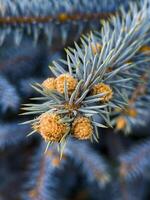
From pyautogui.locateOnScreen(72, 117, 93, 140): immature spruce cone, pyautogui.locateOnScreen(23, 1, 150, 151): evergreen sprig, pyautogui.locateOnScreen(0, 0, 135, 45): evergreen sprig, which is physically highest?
pyautogui.locateOnScreen(0, 0, 135, 45): evergreen sprig

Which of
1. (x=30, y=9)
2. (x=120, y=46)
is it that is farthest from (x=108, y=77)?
(x=30, y=9)

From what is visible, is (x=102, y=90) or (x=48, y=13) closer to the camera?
(x=102, y=90)

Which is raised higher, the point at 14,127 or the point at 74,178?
the point at 14,127

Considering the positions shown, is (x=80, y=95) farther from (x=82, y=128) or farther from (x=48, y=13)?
(x=48, y=13)

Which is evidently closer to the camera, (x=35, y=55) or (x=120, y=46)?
(x=120, y=46)

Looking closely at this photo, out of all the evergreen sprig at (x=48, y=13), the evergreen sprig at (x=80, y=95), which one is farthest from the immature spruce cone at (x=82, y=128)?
the evergreen sprig at (x=48, y=13)

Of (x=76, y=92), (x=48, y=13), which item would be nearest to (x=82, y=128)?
(x=76, y=92)

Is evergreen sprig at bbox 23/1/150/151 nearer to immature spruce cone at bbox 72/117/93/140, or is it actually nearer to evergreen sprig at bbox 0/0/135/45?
immature spruce cone at bbox 72/117/93/140

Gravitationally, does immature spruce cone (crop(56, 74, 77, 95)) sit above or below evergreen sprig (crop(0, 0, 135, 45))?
below

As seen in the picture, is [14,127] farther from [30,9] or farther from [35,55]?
[30,9]

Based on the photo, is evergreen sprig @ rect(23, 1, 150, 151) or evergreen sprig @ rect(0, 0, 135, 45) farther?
evergreen sprig @ rect(0, 0, 135, 45)

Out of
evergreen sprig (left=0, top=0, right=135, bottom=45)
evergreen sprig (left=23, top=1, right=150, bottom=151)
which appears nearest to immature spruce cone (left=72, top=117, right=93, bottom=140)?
evergreen sprig (left=23, top=1, right=150, bottom=151)
